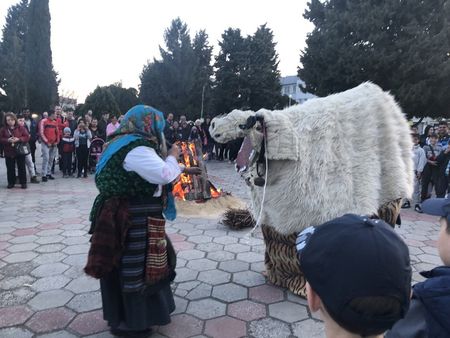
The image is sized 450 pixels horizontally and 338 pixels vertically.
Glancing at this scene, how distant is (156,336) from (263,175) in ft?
5.56

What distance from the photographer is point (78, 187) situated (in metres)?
9.41

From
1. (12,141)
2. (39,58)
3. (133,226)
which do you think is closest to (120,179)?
(133,226)

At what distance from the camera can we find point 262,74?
80.7 ft

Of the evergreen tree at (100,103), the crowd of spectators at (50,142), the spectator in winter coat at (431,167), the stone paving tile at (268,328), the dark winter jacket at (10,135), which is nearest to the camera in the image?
the stone paving tile at (268,328)

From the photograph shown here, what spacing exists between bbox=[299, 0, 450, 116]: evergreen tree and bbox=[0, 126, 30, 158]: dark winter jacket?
12.9 m

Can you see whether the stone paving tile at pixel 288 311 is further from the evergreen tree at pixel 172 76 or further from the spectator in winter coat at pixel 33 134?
the evergreen tree at pixel 172 76

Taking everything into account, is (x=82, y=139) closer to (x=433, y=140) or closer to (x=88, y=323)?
(x=88, y=323)

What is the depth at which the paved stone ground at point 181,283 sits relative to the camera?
118 inches

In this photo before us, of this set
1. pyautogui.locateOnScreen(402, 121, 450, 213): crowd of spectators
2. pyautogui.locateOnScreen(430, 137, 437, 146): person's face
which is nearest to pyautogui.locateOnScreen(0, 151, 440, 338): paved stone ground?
pyautogui.locateOnScreen(402, 121, 450, 213): crowd of spectators

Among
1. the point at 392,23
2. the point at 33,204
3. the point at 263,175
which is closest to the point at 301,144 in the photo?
the point at 263,175

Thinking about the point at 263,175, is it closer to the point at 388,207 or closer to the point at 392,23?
the point at 388,207

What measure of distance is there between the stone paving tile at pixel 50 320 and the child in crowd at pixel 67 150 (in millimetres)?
8156

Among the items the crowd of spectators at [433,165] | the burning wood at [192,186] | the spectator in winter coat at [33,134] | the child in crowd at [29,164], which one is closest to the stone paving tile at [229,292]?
the burning wood at [192,186]

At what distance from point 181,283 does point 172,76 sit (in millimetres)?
32944
